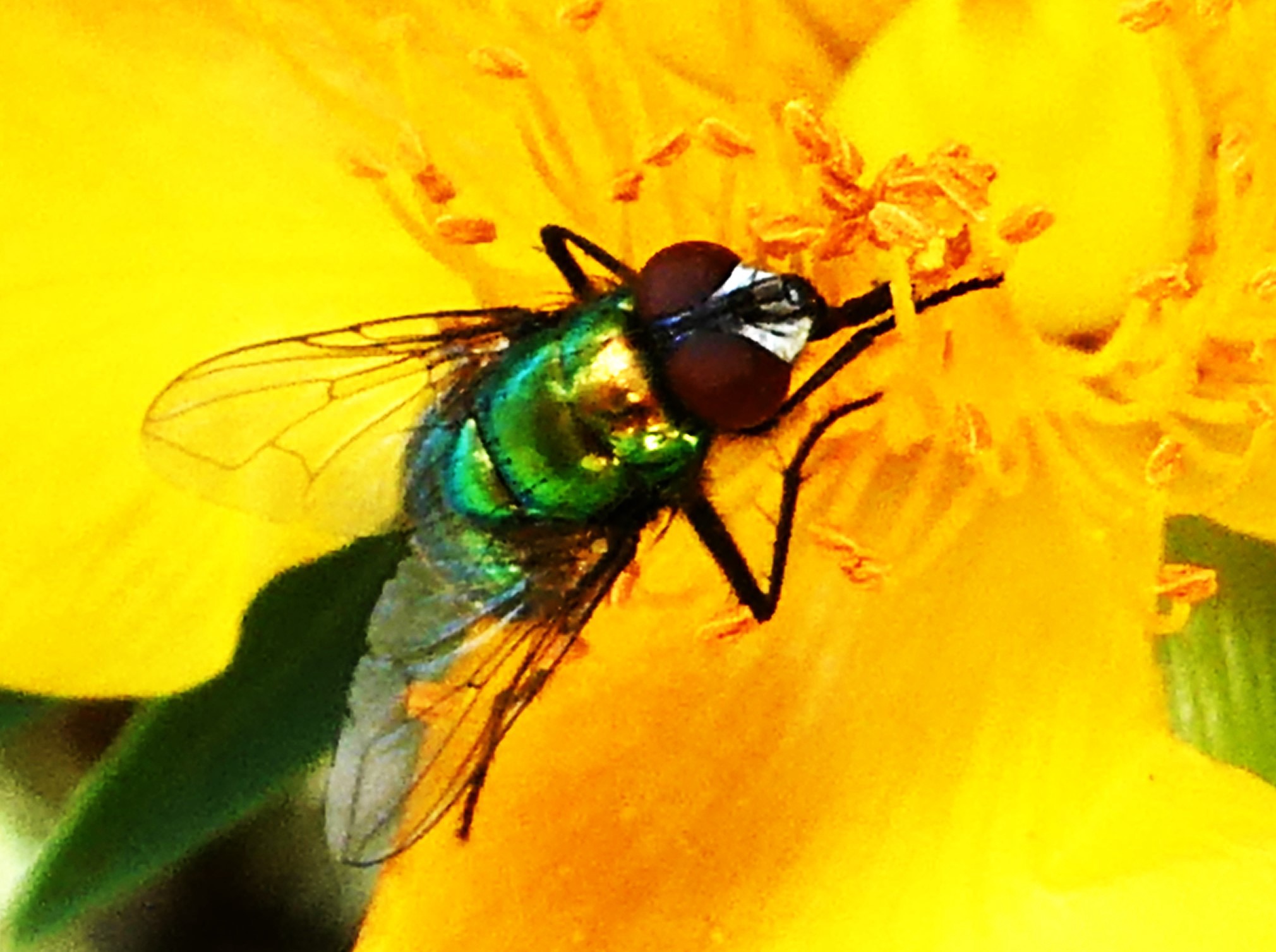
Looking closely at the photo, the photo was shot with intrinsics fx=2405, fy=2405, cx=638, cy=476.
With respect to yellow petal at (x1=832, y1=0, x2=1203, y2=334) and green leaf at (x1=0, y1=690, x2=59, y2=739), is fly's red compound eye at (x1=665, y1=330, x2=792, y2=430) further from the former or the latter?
green leaf at (x1=0, y1=690, x2=59, y2=739)

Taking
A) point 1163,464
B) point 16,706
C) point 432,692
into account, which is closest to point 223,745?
point 16,706

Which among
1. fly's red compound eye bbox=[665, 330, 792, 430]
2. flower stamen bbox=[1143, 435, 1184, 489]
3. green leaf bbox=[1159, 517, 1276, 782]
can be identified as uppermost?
fly's red compound eye bbox=[665, 330, 792, 430]

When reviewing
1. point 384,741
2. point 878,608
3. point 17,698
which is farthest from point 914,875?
point 17,698

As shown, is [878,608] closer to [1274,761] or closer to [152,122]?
[1274,761]

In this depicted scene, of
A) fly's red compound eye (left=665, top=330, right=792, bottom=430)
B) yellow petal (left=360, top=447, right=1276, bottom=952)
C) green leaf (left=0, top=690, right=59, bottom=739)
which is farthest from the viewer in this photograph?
green leaf (left=0, top=690, right=59, bottom=739)

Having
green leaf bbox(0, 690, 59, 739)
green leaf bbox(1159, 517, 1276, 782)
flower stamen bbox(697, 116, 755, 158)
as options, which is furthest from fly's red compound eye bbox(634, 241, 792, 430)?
green leaf bbox(0, 690, 59, 739)

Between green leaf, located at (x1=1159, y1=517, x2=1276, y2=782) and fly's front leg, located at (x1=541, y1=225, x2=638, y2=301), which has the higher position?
fly's front leg, located at (x1=541, y1=225, x2=638, y2=301)
